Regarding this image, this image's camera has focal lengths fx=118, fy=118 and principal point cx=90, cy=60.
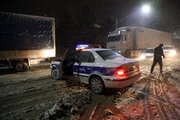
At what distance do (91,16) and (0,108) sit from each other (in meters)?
35.2

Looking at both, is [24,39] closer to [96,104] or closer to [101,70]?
[101,70]

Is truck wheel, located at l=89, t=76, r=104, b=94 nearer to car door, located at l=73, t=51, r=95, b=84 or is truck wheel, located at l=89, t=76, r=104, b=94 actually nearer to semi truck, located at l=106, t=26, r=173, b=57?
car door, located at l=73, t=51, r=95, b=84

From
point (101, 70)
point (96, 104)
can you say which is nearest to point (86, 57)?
point (101, 70)

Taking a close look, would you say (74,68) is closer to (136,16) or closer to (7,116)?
(7,116)

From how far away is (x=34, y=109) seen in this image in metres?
3.40

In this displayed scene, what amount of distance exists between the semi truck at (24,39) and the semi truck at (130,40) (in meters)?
7.78

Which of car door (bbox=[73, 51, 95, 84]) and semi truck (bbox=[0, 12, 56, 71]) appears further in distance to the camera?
semi truck (bbox=[0, 12, 56, 71])

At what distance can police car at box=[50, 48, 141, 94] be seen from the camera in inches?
150

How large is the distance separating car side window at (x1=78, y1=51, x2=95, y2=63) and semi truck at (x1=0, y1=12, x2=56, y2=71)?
558cm

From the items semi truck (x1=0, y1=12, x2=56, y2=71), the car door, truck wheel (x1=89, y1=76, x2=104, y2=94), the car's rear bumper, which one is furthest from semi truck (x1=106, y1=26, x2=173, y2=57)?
the car's rear bumper

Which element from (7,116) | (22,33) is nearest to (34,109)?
(7,116)

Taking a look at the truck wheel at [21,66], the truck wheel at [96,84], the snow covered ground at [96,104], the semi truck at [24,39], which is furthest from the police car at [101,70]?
the truck wheel at [21,66]

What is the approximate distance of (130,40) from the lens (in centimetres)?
1480

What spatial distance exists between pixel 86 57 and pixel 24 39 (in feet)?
20.3
